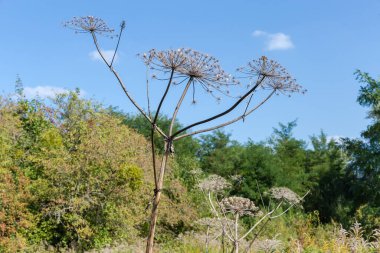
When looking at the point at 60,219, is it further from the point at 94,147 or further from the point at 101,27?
the point at 101,27

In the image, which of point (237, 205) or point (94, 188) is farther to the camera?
point (94, 188)

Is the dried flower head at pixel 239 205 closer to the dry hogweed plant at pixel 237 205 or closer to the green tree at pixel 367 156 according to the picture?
the dry hogweed plant at pixel 237 205

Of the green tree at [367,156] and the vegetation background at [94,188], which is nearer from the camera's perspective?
the vegetation background at [94,188]

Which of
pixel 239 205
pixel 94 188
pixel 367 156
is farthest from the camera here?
pixel 367 156

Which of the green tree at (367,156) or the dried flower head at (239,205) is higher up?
the green tree at (367,156)

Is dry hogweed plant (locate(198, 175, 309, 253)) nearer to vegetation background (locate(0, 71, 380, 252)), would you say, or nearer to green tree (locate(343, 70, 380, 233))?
vegetation background (locate(0, 71, 380, 252))

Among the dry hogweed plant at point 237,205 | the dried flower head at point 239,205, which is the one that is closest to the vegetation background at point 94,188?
the dry hogweed plant at point 237,205

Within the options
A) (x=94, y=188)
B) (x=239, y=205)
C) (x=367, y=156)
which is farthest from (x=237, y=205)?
(x=367, y=156)

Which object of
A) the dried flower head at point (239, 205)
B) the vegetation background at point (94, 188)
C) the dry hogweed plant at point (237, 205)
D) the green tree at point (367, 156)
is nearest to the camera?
the dry hogweed plant at point (237, 205)

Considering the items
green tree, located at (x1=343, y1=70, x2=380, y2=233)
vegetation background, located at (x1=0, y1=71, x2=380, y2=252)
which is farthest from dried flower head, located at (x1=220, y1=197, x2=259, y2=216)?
green tree, located at (x1=343, y1=70, x2=380, y2=233)

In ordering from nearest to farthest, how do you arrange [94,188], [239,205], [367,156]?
1. [239,205]
2. [94,188]
3. [367,156]

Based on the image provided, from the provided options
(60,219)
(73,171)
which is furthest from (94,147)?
(60,219)

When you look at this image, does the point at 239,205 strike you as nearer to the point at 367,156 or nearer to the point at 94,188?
the point at 94,188

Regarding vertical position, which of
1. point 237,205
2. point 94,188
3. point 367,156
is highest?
point 367,156
